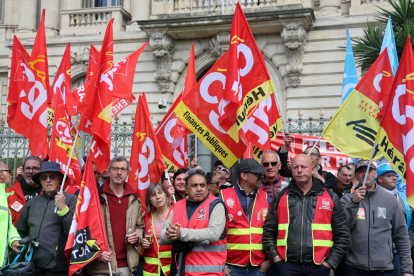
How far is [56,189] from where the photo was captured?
6113 millimetres

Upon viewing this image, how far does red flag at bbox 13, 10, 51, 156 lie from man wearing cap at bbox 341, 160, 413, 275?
436cm

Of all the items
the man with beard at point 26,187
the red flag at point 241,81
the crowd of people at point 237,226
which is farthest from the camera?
the man with beard at point 26,187

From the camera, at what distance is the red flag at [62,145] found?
288 inches

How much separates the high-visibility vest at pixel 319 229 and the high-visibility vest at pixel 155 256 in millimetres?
1204

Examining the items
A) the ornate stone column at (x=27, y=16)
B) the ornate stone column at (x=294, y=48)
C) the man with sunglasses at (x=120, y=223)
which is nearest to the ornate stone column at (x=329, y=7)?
the ornate stone column at (x=294, y=48)

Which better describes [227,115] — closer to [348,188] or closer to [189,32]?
[348,188]

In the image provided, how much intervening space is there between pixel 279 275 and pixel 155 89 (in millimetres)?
11797

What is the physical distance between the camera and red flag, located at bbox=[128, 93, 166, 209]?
23.4ft

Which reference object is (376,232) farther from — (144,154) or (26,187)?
(26,187)

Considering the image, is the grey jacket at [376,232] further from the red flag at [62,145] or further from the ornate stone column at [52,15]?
the ornate stone column at [52,15]

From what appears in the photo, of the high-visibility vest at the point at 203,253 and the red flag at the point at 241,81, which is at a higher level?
the red flag at the point at 241,81

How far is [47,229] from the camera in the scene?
19.3 feet

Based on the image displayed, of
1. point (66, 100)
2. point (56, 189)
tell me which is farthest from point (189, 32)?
point (56, 189)

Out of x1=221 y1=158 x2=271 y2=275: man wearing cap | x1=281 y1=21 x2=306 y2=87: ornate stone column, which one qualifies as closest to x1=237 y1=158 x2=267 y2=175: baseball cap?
x1=221 y1=158 x2=271 y2=275: man wearing cap
